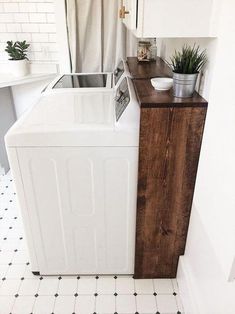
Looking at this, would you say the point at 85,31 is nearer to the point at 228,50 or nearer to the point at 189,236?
the point at 228,50

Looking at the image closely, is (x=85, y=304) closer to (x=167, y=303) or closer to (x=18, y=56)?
(x=167, y=303)

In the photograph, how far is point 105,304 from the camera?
153 cm

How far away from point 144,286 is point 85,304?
0.39m

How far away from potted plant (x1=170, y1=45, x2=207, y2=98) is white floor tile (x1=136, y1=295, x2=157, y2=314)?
1220 mm

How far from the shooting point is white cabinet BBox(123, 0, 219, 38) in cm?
99

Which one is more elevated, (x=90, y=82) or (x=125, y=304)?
(x=90, y=82)

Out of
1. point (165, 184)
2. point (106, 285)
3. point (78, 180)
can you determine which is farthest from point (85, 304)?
point (165, 184)

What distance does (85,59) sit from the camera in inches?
101

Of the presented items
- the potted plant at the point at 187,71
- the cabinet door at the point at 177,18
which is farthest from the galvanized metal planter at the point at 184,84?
the cabinet door at the point at 177,18

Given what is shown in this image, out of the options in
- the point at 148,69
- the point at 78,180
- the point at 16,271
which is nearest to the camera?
the point at 78,180

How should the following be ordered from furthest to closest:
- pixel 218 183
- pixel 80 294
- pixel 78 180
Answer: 1. pixel 80 294
2. pixel 78 180
3. pixel 218 183

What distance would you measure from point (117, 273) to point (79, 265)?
261 millimetres

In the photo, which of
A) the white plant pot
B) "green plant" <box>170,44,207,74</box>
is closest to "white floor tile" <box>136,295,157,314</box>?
"green plant" <box>170,44,207,74</box>

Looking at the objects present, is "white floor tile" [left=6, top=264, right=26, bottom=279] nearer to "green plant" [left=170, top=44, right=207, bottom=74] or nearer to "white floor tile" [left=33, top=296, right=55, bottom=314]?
"white floor tile" [left=33, top=296, right=55, bottom=314]
